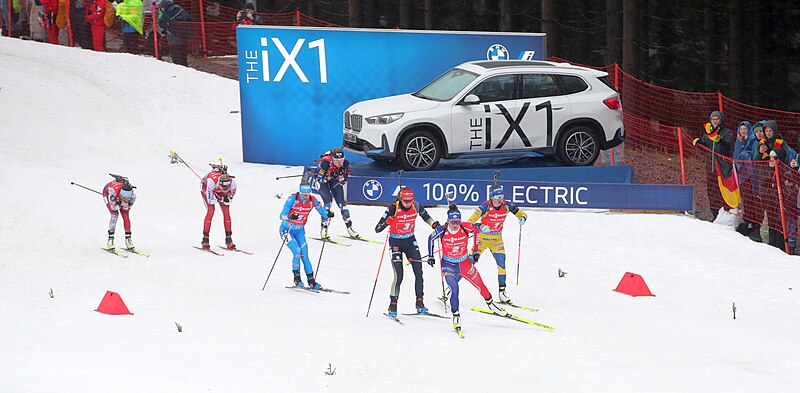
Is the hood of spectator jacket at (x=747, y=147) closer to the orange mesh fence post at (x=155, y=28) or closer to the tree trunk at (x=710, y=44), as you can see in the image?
the tree trunk at (x=710, y=44)

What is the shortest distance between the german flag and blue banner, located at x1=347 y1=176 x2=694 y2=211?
68 cm

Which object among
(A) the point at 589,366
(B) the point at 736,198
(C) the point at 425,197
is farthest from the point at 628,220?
(A) the point at 589,366

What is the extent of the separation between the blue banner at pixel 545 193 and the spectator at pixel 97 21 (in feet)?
45.7

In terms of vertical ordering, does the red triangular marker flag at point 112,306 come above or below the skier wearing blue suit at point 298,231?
below

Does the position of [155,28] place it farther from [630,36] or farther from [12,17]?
[630,36]

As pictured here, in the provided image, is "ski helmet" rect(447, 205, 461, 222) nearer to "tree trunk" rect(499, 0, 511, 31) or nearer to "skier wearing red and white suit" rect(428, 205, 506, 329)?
"skier wearing red and white suit" rect(428, 205, 506, 329)

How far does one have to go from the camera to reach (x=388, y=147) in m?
22.0

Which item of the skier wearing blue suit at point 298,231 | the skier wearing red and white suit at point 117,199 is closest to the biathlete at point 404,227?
the skier wearing blue suit at point 298,231

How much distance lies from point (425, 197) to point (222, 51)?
13.6m

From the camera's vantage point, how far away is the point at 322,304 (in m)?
16.1

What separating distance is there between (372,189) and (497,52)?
176 inches

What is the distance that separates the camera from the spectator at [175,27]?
3139 centimetres

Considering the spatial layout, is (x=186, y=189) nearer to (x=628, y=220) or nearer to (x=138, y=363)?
(x=628, y=220)

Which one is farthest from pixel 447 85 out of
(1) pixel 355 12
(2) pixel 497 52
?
(1) pixel 355 12
